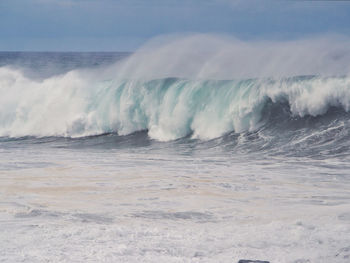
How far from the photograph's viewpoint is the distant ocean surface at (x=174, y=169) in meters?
5.39

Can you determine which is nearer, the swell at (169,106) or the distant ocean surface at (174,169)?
the distant ocean surface at (174,169)

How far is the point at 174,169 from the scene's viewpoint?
9656mm

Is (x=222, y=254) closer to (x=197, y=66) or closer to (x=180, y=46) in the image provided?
(x=197, y=66)

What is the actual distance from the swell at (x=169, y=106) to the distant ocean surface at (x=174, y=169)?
42 millimetres

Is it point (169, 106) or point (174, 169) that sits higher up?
point (169, 106)

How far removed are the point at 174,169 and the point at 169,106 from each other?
660 cm

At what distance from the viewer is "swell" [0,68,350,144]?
14.1 metres

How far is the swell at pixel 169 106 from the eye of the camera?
14.1 m

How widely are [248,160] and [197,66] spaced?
727 cm

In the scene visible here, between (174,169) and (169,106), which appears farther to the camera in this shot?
(169,106)

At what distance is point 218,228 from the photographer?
5.91m

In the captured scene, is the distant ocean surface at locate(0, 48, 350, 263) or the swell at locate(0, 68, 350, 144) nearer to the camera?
the distant ocean surface at locate(0, 48, 350, 263)

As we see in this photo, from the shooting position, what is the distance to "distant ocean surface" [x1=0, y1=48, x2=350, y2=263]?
17.7 feet

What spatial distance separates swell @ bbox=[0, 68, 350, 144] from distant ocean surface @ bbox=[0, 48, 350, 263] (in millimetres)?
42
